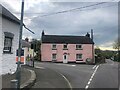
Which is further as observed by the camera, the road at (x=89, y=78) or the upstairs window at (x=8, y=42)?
the upstairs window at (x=8, y=42)

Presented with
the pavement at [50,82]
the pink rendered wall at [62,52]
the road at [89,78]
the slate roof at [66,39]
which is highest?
the slate roof at [66,39]

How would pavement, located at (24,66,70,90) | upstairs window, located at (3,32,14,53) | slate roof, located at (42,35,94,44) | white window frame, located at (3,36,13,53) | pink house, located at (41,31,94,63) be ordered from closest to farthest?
1. pavement, located at (24,66,70,90)
2. upstairs window, located at (3,32,14,53)
3. white window frame, located at (3,36,13,53)
4. pink house, located at (41,31,94,63)
5. slate roof, located at (42,35,94,44)

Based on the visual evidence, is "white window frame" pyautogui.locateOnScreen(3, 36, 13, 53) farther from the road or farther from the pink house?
the pink house

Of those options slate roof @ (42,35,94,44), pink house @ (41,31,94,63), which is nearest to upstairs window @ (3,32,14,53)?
pink house @ (41,31,94,63)

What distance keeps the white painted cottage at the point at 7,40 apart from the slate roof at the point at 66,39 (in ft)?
140

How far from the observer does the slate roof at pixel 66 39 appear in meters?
63.7

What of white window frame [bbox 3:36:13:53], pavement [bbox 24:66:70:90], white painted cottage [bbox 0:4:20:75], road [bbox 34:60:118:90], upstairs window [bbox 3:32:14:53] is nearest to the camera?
pavement [bbox 24:66:70:90]

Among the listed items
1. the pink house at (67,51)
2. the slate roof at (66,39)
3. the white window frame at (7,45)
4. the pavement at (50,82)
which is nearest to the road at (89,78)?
the pavement at (50,82)

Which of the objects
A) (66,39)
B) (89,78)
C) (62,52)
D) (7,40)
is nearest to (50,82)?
(7,40)

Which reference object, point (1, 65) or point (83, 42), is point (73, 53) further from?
point (1, 65)

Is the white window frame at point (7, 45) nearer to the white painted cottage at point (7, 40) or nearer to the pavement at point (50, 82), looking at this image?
the white painted cottage at point (7, 40)

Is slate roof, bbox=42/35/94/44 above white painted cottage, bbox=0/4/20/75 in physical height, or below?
above

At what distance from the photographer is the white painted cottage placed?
1859 centimetres

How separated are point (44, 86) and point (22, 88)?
3016 mm
